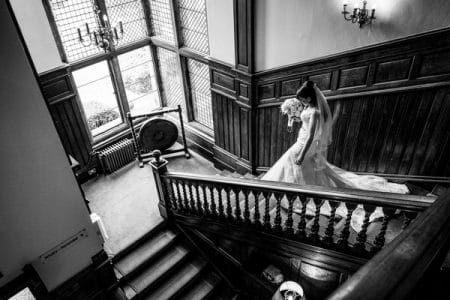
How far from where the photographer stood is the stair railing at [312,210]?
2.93m

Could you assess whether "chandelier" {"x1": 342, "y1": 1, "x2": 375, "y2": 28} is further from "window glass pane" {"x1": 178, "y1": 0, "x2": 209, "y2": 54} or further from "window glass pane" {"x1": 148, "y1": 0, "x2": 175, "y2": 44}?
"window glass pane" {"x1": 148, "y1": 0, "x2": 175, "y2": 44}

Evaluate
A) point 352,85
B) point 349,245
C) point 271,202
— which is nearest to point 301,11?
point 352,85

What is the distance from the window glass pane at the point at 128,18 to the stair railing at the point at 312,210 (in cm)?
396

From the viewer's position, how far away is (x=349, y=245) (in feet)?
11.2

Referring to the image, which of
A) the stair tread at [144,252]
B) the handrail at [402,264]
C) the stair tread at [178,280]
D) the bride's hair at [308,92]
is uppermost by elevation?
the handrail at [402,264]

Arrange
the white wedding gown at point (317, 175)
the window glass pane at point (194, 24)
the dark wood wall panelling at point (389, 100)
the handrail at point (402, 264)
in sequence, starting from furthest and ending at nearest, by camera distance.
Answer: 1. the window glass pane at point (194, 24)
2. the white wedding gown at point (317, 175)
3. the dark wood wall panelling at point (389, 100)
4. the handrail at point (402, 264)

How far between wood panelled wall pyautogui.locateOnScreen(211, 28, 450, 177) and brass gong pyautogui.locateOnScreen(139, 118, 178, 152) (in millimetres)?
2239

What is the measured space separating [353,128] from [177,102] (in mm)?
4809

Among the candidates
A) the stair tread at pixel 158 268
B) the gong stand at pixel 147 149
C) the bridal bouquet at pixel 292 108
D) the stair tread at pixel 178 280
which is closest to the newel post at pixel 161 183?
the stair tread at pixel 158 268

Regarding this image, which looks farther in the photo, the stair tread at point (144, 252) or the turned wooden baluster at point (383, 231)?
the stair tread at point (144, 252)

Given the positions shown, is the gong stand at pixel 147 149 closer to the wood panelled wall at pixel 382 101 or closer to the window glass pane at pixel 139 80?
the window glass pane at pixel 139 80

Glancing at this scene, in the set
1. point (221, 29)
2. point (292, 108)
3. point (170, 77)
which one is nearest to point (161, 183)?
point (292, 108)

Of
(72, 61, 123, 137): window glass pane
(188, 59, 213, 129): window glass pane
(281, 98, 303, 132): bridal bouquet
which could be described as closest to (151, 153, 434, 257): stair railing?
(281, 98, 303, 132): bridal bouquet

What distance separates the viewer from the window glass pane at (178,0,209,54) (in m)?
6.73
